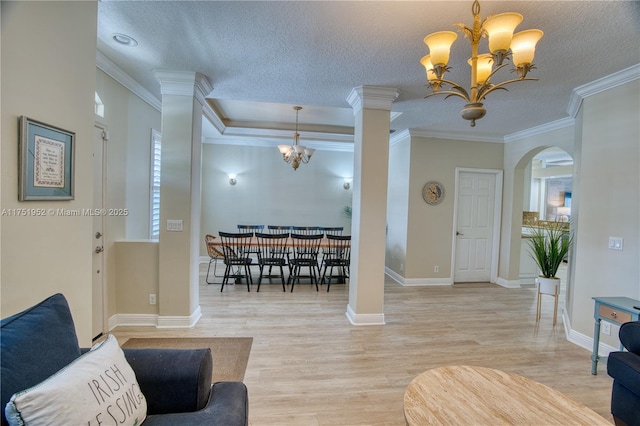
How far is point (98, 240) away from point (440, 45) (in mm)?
3467

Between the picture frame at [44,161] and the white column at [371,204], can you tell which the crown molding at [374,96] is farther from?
the picture frame at [44,161]

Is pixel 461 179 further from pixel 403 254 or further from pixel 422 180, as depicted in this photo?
pixel 403 254

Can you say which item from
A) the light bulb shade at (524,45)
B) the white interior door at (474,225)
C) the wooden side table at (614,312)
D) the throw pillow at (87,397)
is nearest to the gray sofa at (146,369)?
the throw pillow at (87,397)

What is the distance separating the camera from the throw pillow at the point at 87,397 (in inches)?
35.1

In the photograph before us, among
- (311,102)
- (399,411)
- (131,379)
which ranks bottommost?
(399,411)

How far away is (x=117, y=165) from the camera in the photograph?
324 centimetres

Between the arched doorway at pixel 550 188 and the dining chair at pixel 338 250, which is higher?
the arched doorway at pixel 550 188

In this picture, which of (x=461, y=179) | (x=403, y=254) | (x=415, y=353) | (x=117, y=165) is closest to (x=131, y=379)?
(x=415, y=353)

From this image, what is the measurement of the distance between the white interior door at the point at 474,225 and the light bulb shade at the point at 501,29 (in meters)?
4.21

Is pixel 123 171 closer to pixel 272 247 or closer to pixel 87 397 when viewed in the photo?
pixel 272 247

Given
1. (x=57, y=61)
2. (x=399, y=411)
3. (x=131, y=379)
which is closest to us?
(x=131, y=379)

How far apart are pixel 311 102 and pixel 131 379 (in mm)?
3489

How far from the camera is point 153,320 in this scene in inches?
130

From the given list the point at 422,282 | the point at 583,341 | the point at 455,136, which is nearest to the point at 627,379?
the point at 583,341
